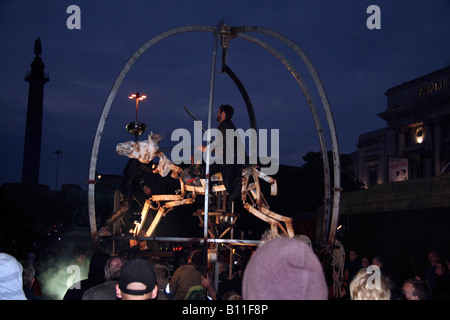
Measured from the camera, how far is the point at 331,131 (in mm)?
8156

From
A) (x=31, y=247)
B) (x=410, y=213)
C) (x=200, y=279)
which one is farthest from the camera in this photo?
(x=31, y=247)

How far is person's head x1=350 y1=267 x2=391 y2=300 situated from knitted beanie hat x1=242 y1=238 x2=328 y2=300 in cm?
137

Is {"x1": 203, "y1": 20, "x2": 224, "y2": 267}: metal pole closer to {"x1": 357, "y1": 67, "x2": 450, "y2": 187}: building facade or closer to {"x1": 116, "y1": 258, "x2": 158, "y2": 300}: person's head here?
{"x1": 116, "y1": 258, "x2": 158, "y2": 300}: person's head

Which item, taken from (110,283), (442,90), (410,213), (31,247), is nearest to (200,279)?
(110,283)

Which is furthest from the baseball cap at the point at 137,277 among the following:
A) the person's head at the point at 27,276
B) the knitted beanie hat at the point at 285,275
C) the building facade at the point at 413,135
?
the building facade at the point at 413,135

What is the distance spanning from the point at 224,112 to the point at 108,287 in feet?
18.3

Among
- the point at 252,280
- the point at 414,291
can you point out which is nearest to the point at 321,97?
the point at 414,291

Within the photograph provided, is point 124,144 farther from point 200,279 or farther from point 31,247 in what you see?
point 31,247

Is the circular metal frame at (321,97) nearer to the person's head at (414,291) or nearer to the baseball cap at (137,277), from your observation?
the person's head at (414,291)

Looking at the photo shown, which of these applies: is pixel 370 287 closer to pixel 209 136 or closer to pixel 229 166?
pixel 209 136

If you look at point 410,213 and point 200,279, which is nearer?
point 200,279

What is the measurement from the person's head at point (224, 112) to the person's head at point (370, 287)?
6.07 metres
